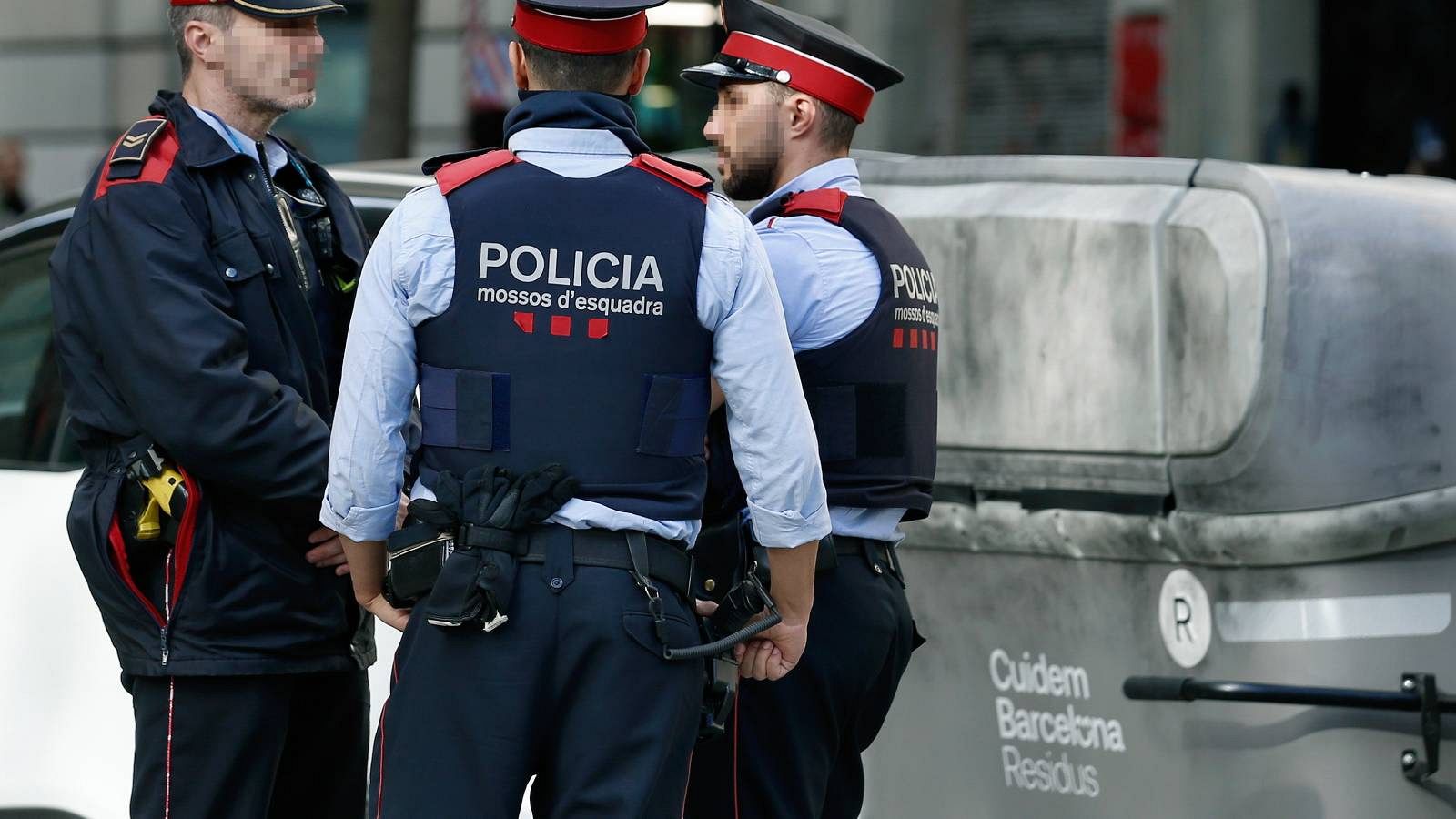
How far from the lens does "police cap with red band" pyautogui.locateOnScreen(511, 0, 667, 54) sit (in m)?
2.69

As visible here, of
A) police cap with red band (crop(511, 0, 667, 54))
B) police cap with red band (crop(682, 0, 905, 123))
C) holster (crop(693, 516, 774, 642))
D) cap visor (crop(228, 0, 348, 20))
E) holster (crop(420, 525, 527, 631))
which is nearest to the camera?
holster (crop(420, 525, 527, 631))

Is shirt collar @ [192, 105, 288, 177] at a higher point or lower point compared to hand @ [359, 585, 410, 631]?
higher

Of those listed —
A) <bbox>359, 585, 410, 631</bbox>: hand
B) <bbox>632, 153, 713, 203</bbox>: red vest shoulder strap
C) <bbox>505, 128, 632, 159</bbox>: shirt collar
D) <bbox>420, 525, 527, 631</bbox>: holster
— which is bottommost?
<bbox>359, 585, 410, 631</bbox>: hand

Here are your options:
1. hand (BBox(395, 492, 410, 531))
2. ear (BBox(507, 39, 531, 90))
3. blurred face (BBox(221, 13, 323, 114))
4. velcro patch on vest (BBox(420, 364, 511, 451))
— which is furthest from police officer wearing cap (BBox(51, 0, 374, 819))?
ear (BBox(507, 39, 531, 90))

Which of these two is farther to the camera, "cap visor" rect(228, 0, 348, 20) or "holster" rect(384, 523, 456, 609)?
"cap visor" rect(228, 0, 348, 20)

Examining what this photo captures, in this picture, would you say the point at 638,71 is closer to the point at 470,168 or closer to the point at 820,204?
the point at 470,168

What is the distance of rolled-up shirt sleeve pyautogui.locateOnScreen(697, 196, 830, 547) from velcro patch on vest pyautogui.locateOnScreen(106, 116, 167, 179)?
0.98 metres

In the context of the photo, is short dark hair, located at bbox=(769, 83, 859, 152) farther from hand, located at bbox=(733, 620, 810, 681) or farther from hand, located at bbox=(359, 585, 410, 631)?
hand, located at bbox=(359, 585, 410, 631)

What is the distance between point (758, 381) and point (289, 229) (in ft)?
3.15

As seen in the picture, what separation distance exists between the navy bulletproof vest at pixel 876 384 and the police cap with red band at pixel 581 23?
619 millimetres

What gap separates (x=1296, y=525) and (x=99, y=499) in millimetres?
2011

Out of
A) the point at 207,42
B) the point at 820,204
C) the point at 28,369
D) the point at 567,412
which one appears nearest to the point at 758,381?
the point at 567,412

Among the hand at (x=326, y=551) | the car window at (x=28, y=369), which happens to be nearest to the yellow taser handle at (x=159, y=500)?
the hand at (x=326, y=551)

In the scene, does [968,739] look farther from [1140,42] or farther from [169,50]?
[169,50]
